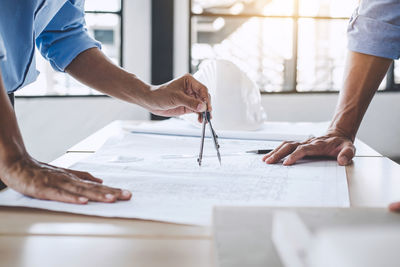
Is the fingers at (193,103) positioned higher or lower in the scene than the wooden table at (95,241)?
higher

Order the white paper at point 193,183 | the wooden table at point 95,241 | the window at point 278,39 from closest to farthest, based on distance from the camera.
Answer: the wooden table at point 95,241 → the white paper at point 193,183 → the window at point 278,39

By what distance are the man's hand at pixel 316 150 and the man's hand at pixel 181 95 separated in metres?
0.23

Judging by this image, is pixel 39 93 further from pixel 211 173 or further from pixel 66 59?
pixel 211 173

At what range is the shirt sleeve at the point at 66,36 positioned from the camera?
133cm

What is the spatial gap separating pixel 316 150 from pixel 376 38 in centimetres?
41

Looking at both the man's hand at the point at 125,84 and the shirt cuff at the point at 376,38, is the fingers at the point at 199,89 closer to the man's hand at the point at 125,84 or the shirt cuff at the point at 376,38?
the man's hand at the point at 125,84

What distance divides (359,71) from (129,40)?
8.80 ft

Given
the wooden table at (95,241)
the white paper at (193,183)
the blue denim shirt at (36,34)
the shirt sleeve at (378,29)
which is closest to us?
the wooden table at (95,241)

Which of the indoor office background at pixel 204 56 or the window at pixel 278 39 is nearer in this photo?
the indoor office background at pixel 204 56

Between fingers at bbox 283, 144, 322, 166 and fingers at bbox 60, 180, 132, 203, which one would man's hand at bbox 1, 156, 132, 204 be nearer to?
fingers at bbox 60, 180, 132, 203

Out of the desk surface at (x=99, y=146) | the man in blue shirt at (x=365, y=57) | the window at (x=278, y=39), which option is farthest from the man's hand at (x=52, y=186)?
the window at (x=278, y=39)

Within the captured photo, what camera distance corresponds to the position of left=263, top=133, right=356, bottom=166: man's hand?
113cm

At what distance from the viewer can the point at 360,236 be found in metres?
0.39

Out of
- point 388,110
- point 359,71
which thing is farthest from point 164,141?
point 388,110
